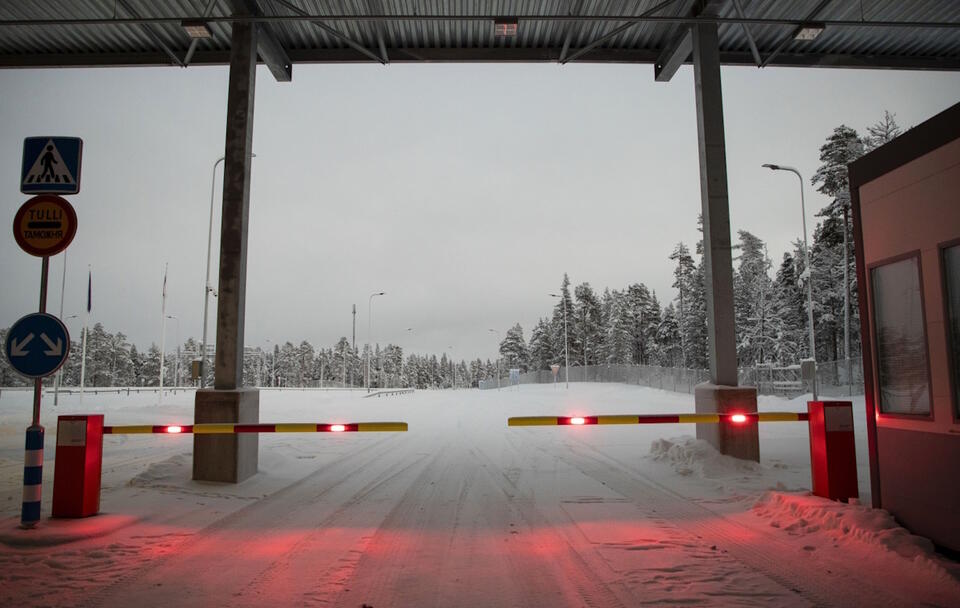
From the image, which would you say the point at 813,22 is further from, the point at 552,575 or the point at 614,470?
the point at 552,575

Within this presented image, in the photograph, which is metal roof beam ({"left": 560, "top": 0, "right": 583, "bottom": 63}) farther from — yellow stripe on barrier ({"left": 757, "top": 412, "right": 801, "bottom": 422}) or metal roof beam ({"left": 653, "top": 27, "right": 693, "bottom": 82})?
yellow stripe on barrier ({"left": 757, "top": 412, "right": 801, "bottom": 422})

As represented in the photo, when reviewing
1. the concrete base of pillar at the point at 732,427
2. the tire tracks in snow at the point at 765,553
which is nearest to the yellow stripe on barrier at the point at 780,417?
the tire tracks in snow at the point at 765,553

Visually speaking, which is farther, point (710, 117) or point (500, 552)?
point (710, 117)

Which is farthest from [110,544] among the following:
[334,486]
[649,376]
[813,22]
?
[649,376]

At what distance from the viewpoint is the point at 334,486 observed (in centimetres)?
968

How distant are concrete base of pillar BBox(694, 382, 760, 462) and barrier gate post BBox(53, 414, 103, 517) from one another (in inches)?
389

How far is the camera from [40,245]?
288 inches

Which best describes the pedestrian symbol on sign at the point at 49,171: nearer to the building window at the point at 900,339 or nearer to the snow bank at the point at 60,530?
the snow bank at the point at 60,530

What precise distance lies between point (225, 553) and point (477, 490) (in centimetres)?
412

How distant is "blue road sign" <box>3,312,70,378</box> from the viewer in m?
6.84

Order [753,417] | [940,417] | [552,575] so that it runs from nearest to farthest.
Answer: [552,575]
[940,417]
[753,417]

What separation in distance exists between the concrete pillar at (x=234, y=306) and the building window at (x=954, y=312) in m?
9.66

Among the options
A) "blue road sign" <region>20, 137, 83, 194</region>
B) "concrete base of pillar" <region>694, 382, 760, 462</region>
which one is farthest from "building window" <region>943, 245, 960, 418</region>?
"blue road sign" <region>20, 137, 83, 194</region>

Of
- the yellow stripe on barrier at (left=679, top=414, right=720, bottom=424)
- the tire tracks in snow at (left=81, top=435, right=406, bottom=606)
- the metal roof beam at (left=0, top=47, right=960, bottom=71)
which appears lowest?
the tire tracks in snow at (left=81, top=435, right=406, bottom=606)
